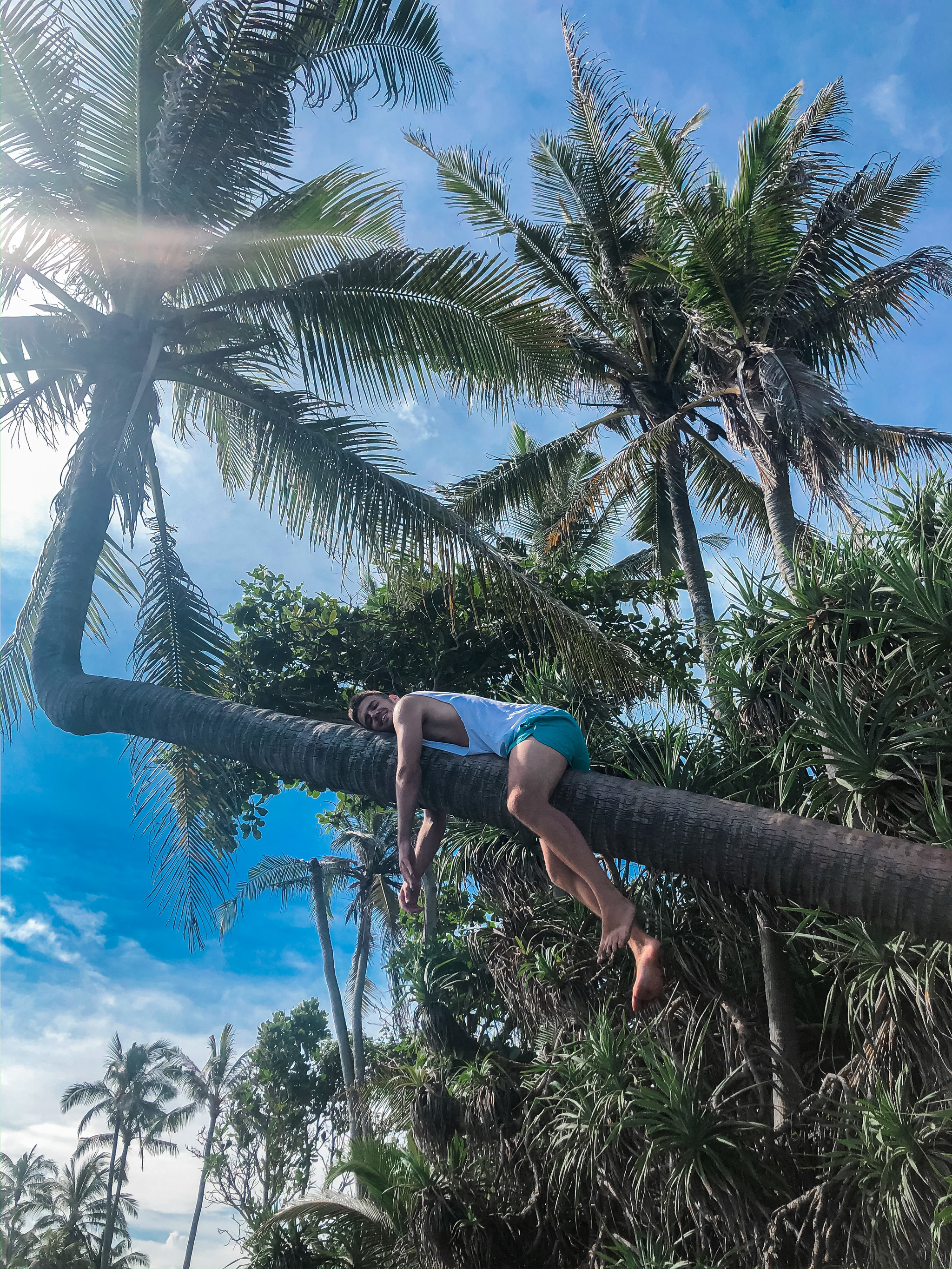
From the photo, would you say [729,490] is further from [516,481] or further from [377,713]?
[377,713]

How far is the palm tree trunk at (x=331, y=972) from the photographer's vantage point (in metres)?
20.7

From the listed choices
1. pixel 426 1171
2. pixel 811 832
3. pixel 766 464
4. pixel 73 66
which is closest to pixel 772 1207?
pixel 426 1171

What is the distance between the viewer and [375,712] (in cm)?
386

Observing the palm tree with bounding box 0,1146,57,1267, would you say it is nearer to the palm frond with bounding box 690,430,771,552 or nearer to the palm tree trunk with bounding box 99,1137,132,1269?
the palm tree trunk with bounding box 99,1137,132,1269

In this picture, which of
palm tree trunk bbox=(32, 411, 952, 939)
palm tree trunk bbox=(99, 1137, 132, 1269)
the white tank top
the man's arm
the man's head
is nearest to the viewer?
palm tree trunk bbox=(32, 411, 952, 939)

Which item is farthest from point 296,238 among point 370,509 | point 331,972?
point 331,972

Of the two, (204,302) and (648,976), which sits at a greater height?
(204,302)

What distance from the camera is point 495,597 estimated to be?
224 inches

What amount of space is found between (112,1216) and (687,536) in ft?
153

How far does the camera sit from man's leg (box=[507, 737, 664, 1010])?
10.6ft

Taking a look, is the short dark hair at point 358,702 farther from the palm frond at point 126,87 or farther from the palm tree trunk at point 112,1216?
the palm tree trunk at point 112,1216

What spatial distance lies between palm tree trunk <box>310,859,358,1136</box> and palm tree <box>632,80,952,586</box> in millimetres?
16832

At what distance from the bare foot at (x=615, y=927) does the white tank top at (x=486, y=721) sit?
76 cm

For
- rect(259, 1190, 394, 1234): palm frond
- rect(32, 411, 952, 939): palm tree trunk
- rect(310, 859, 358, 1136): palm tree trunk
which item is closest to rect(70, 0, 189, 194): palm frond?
rect(32, 411, 952, 939): palm tree trunk
